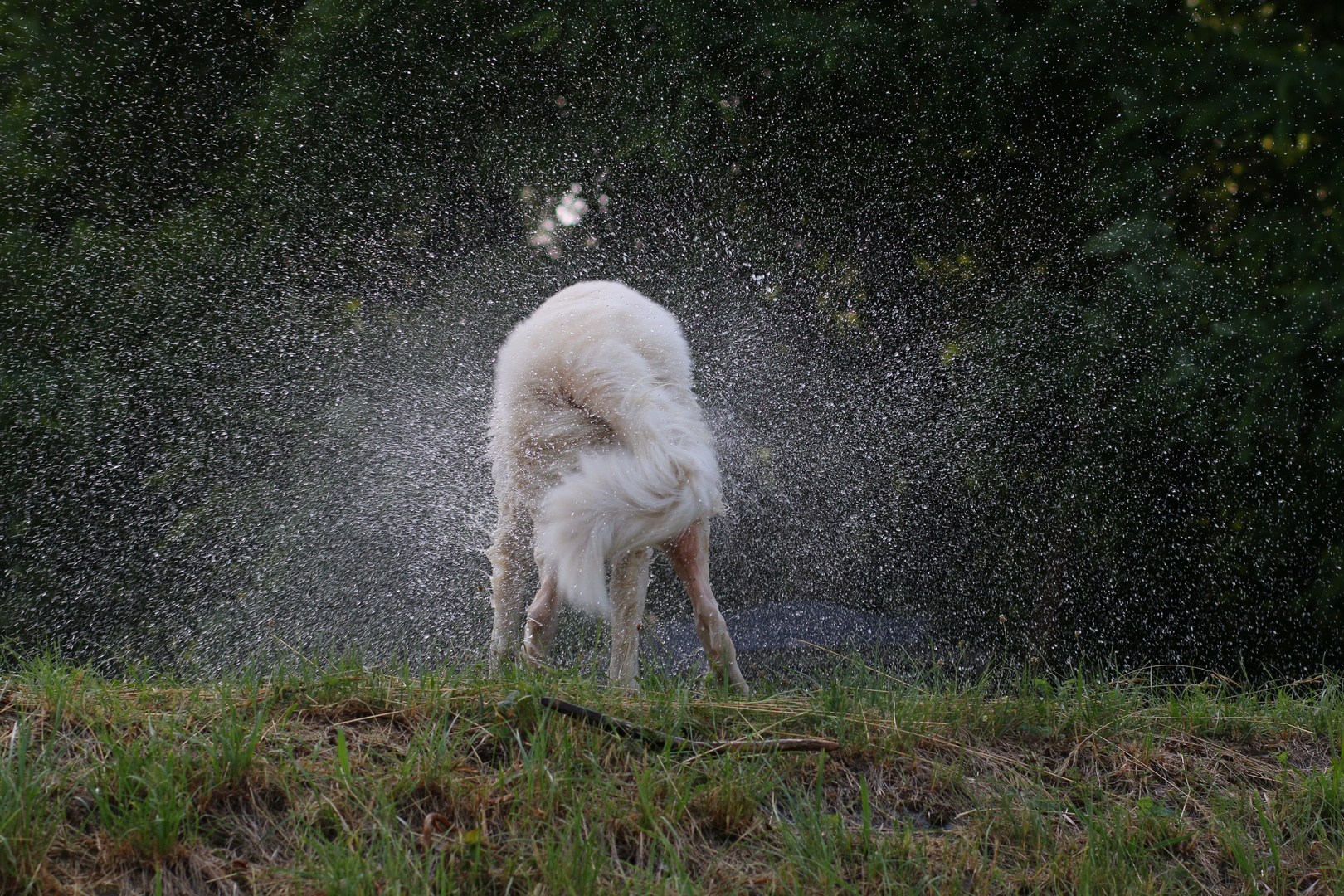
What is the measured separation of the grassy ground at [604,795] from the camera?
5.17ft

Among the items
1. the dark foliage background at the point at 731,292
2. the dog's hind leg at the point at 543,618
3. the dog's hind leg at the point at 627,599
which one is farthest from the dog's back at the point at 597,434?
the dark foliage background at the point at 731,292

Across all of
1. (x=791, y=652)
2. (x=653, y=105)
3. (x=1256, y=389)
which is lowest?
(x=791, y=652)

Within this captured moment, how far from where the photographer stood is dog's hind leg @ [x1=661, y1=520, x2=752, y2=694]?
3258 millimetres

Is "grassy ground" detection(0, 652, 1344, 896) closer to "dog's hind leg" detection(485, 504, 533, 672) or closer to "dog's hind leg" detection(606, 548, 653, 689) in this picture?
"dog's hind leg" detection(606, 548, 653, 689)

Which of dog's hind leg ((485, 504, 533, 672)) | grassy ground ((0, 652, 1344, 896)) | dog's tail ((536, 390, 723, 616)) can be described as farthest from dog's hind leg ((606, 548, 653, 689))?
grassy ground ((0, 652, 1344, 896))

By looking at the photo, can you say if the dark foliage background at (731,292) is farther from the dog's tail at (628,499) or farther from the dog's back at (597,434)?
the dog's tail at (628,499)

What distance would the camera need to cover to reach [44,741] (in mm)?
1849

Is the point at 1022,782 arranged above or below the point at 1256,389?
below

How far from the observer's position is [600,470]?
298 centimetres

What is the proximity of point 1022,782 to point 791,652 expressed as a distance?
2.53 m

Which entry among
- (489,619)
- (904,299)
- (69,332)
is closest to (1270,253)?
(904,299)

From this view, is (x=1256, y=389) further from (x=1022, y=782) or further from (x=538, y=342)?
(x=538, y=342)

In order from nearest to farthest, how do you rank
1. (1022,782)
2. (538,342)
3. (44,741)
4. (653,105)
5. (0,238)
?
(44,741)
(1022,782)
(538,342)
(0,238)
(653,105)

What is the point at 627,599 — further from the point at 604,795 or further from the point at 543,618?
the point at 604,795
